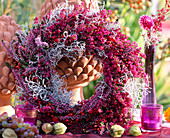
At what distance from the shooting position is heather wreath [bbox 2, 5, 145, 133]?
3.24 feet

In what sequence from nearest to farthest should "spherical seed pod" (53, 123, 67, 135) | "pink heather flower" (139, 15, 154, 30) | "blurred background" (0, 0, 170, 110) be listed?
1. "spherical seed pod" (53, 123, 67, 135)
2. "pink heather flower" (139, 15, 154, 30)
3. "blurred background" (0, 0, 170, 110)

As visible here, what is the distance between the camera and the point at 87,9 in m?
1.05

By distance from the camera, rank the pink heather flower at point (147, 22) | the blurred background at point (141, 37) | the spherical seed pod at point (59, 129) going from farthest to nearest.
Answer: the blurred background at point (141, 37) < the pink heather flower at point (147, 22) < the spherical seed pod at point (59, 129)

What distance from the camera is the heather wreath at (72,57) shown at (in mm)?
987

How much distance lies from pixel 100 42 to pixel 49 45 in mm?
208

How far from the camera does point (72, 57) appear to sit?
1054 millimetres

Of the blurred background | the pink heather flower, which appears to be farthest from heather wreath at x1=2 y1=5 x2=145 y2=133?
the blurred background

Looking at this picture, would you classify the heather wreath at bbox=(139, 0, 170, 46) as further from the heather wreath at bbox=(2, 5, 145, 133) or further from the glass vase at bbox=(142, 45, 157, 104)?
the heather wreath at bbox=(2, 5, 145, 133)

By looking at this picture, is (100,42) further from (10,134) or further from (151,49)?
(10,134)

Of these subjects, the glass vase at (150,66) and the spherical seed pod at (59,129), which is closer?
the spherical seed pod at (59,129)

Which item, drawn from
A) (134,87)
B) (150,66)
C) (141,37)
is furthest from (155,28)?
(141,37)

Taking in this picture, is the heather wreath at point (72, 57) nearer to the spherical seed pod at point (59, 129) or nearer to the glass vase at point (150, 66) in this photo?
the spherical seed pod at point (59, 129)

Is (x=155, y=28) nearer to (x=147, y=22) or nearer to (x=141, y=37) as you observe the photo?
(x=147, y=22)

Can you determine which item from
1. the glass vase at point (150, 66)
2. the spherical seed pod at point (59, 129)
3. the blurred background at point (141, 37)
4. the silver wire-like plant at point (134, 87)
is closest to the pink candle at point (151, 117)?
the silver wire-like plant at point (134, 87)
